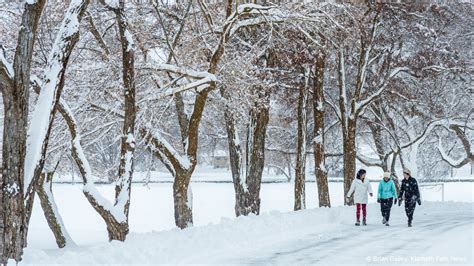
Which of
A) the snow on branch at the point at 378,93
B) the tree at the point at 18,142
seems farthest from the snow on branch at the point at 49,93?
the snow on branch at the point at 378,93

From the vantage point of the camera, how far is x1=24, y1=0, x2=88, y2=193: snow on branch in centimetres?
951

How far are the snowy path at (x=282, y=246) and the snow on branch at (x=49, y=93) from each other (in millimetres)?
1540

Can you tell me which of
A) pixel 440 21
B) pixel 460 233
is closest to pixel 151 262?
pixel 460 233

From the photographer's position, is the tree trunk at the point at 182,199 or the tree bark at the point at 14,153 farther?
the tree trunk at the point at 182,199

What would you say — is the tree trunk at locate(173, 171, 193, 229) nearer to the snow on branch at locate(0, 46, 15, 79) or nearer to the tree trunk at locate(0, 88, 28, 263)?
the tree trunk at locate(0, 88, 28, 263)

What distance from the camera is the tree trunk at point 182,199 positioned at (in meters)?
16.0

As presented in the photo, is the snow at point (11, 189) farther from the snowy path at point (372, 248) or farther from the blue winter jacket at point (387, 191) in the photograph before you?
the blue winter jacket at point (387, 191)

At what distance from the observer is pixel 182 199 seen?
1675 centimetres

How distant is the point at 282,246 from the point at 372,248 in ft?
5.99

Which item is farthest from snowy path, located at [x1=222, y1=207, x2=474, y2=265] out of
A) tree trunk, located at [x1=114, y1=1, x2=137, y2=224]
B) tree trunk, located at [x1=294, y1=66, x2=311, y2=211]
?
tree trunk, located at [x1=294, y1=66, x2=311, y2=211]

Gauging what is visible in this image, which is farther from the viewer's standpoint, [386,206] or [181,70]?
[386,206]

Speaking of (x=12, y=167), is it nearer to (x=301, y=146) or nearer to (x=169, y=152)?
(x=169, y=152)

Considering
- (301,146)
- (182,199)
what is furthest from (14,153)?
(301,146)

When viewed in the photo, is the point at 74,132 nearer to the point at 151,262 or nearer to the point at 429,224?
the point at 151,262
